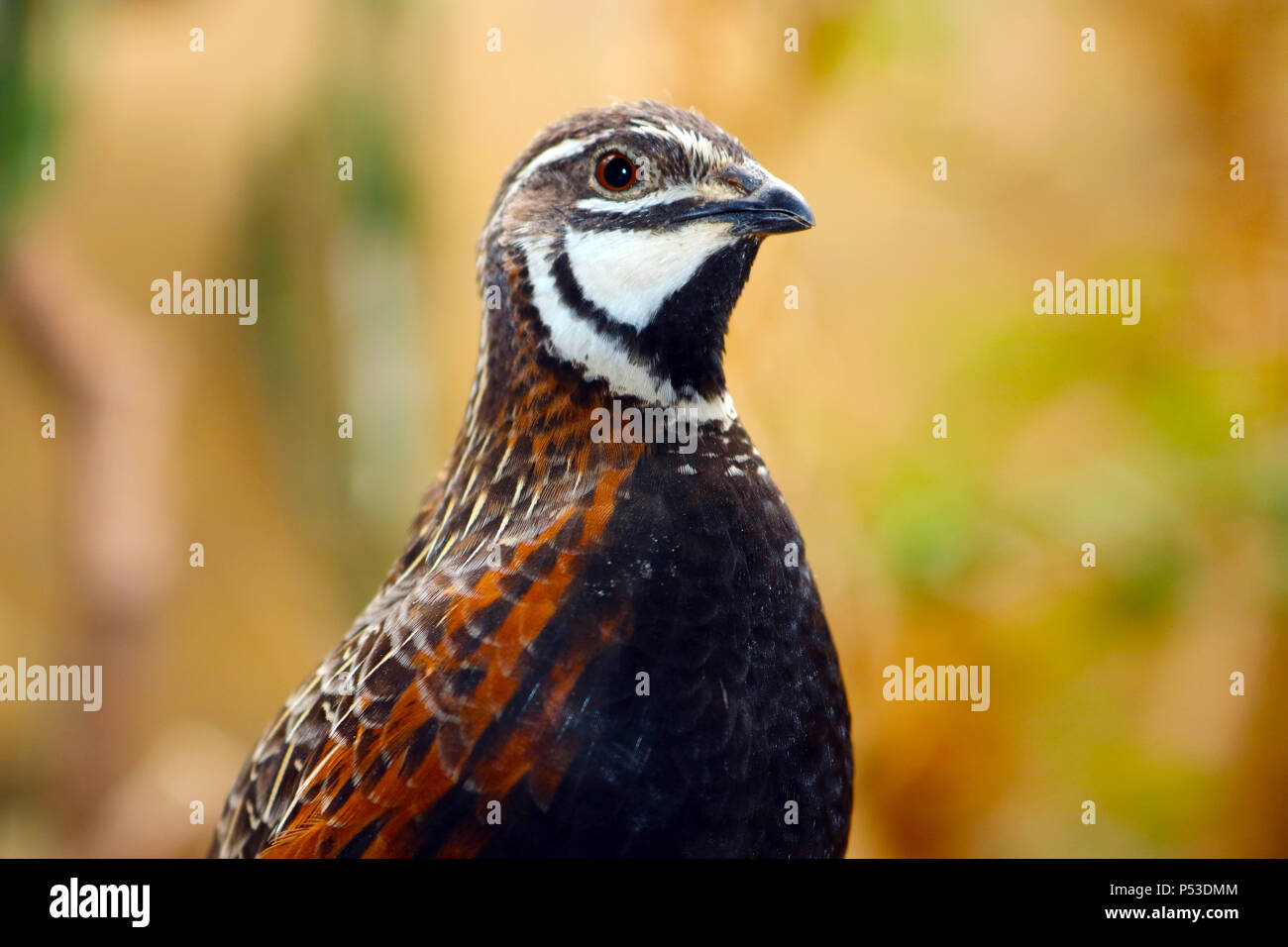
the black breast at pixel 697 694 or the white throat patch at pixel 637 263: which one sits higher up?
the white throat patch at pixel 637 263

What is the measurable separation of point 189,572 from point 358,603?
1625mm

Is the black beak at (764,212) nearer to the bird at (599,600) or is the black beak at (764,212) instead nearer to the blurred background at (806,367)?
the bird at (599,600)

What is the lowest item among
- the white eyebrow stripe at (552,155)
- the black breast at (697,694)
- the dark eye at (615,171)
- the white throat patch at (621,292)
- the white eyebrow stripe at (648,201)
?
the black breast at (697,694)

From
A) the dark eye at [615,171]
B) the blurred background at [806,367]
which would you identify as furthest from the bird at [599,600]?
the blurred background at [806,367]

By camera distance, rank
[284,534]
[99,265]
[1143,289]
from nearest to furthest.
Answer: [1143,289], [99,265], [284,534]

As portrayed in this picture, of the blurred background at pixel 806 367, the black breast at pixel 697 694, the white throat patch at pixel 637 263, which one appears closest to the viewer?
the black breast at pixel 697 694

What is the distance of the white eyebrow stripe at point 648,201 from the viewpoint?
1.77 metres

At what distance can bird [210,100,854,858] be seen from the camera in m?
1.55

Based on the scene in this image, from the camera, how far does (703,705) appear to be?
1561 mm

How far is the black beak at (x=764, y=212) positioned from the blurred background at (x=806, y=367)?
145 centimetres

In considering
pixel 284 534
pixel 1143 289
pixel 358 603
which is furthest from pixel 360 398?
pixel 1143 289

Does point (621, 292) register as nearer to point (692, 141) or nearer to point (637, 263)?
point (637, 263)

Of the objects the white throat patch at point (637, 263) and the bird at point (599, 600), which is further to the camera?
the white throat patch at point (637, 263)
